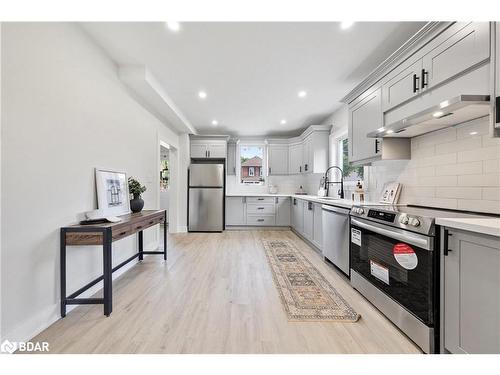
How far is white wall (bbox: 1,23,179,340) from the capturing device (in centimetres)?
152

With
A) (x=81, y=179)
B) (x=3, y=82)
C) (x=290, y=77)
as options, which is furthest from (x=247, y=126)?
(x=3, y=82)

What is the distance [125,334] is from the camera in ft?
5.54

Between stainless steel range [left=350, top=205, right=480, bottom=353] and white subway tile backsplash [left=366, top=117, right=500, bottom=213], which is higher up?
white subway tile backsplash [left=366, top=117, right=500, bottom=213]

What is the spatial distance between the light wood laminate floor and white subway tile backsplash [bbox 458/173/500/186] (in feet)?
4.13

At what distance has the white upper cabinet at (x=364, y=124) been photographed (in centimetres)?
256

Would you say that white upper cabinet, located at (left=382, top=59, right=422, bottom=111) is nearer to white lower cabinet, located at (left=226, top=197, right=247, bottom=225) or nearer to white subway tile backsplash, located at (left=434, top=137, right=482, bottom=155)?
white subway tile backsplash, located at (left=434, top=137, right=482, bottom=155)

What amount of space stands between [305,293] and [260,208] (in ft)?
11.8

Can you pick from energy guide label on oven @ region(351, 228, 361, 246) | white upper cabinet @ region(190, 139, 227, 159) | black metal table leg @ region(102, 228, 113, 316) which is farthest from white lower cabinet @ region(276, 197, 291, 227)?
black metal table leg @ region(102, 228, 113, 316)

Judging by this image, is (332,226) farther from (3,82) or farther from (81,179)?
(3,82)

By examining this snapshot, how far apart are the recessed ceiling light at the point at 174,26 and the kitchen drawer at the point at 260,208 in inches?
167

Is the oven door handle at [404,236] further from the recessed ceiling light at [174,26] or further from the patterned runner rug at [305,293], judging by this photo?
the recessed ceiling light at [174,26]

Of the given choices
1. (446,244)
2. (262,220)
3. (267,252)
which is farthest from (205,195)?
(446,244)

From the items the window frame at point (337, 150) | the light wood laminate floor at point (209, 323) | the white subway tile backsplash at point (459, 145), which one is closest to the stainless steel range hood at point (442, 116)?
the white subway tile backsplash at point (459, 145)

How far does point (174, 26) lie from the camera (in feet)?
6.90
